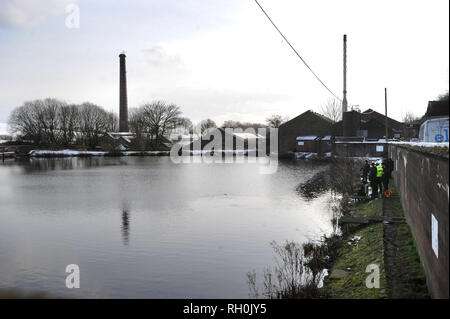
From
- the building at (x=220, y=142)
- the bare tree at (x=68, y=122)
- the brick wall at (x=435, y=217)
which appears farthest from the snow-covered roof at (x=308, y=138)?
the brick wall at (x=435, y=217)

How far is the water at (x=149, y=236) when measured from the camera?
28.9 feet

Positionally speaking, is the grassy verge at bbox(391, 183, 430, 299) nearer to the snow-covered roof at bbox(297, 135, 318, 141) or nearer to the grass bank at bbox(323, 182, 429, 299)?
the grass bank at bbox(323, 182, 429, 299)

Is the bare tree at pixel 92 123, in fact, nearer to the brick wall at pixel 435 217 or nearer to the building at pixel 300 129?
the building at pixel 300 129

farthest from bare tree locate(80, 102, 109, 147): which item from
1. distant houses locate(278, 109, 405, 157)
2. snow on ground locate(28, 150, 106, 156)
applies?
distant houses locate(278, 109, 405, 157)

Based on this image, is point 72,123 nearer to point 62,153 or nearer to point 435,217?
point 62,153

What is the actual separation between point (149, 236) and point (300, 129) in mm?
49129

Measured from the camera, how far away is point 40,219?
15516 mm
